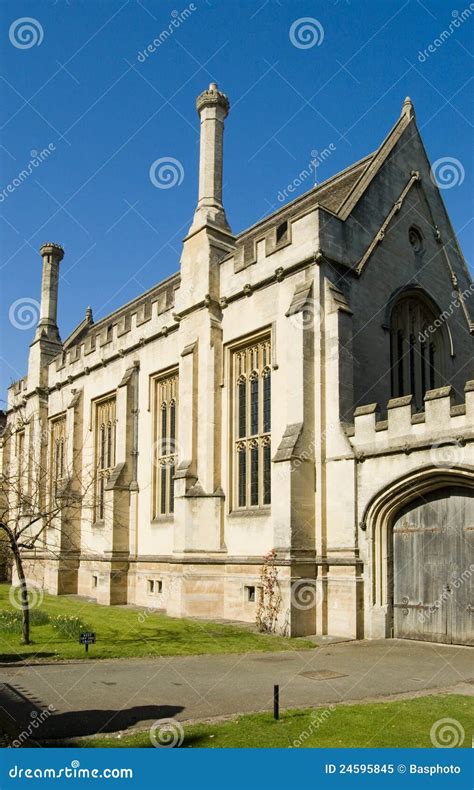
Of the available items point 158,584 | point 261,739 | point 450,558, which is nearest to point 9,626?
point 158,584

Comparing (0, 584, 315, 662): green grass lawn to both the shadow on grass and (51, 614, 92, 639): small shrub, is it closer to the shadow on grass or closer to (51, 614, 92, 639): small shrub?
the shadow on grass

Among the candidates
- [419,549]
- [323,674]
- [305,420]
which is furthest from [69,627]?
[419,549]

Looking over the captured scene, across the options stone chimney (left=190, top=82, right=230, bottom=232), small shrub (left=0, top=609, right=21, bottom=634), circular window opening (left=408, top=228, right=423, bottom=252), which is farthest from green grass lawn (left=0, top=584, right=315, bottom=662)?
circular window opening (left=408, top=228, right=423, bottom=252)

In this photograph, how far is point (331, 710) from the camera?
8344 millimetres

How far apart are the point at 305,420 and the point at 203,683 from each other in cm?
793

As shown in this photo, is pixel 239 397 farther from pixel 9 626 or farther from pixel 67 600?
pixel 67 600

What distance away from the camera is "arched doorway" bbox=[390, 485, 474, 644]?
48.0ft

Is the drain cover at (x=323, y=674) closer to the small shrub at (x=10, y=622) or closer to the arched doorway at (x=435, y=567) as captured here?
the arched doorway at (x=435, y=567)

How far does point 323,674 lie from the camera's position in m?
11.2

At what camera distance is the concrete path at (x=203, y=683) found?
8273 mm

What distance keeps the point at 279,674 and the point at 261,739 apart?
14.3ft

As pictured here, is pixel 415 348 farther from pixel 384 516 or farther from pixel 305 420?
→ pixel 384 516

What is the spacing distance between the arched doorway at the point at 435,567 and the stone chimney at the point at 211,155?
1076cm

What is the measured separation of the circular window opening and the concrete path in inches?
473
